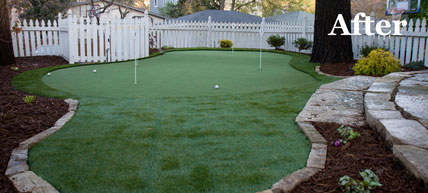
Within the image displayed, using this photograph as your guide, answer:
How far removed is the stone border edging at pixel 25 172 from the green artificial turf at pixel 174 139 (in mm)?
65

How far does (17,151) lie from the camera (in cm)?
291

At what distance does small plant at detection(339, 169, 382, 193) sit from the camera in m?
2.13

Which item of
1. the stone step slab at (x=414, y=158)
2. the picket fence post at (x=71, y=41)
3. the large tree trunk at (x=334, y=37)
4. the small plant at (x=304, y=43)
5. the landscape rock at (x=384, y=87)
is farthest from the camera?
the small plant at (x=304, y=43)

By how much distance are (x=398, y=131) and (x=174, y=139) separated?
1.79 meters

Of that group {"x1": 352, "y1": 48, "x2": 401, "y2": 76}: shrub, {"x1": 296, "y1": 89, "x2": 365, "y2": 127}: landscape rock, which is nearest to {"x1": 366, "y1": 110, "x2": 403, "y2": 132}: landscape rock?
{"x1": 296, "y1": 89, "x2": 365, "y2": 127}: landscape rock

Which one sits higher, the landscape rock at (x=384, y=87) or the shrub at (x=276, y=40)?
A: the shrub at (x=276, y=40)

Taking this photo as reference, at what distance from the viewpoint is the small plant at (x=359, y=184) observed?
213 cm

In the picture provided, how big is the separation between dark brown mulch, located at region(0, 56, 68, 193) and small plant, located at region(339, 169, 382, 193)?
6.58 ft

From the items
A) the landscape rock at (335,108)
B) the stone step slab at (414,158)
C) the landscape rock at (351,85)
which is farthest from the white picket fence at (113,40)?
the stone step slab at (414,158)

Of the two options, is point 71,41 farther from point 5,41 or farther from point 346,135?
point 346,135

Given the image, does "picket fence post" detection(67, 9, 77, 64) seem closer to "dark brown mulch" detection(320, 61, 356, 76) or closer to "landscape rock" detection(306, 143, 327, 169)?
"dark brown mulch" detection(320, 61, 356, 76)

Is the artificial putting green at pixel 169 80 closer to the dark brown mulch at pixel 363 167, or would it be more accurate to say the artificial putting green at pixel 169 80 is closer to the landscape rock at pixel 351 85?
the landscape rock at pixel 351 85

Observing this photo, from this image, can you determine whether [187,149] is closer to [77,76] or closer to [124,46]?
[77,76]

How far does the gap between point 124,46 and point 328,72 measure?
229 inches
